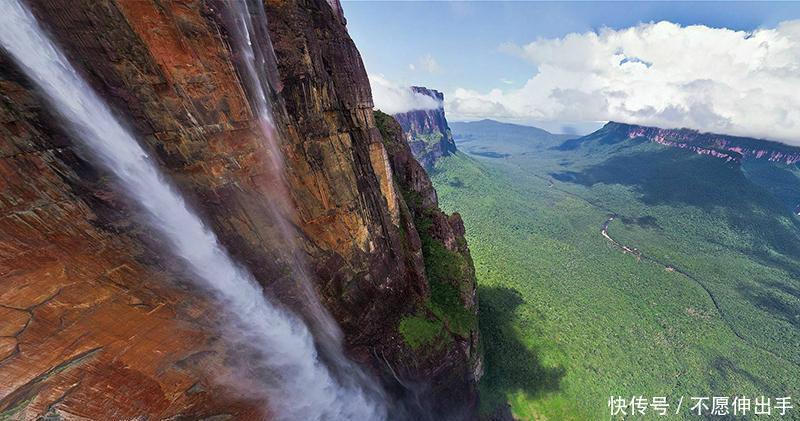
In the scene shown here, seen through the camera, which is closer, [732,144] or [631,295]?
[631,295]

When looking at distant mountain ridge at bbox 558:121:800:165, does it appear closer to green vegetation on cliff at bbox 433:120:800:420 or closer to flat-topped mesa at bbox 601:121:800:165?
flat-topped mesa at bbox 601:121:800:165

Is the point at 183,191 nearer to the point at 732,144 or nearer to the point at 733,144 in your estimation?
the point at 732,144

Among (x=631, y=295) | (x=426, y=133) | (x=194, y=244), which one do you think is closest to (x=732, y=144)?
(x=426, y=133)

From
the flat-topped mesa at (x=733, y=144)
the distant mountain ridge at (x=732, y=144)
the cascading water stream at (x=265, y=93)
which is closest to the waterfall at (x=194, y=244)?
the cascading water stream at (x=265, y=93)

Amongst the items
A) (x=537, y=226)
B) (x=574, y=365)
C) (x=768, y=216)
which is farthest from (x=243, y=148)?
(x=768, y=216)

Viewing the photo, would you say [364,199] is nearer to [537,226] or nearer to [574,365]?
[574,365]

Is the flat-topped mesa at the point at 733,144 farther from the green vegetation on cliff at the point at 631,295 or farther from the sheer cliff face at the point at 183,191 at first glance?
the sheer cliff face at the point at 183,191
